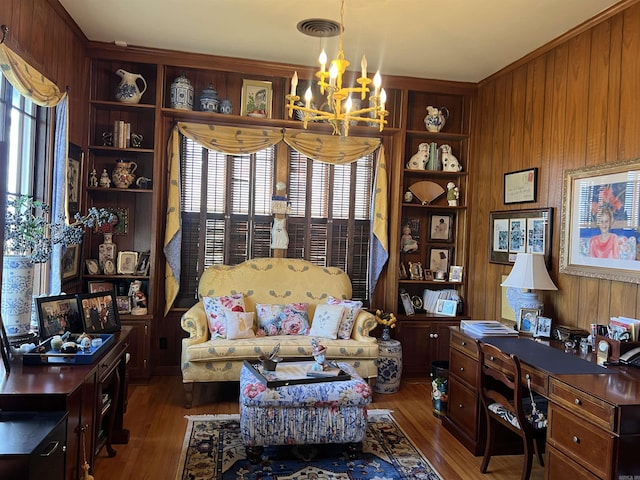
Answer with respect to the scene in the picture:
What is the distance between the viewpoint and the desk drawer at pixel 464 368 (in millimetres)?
3184

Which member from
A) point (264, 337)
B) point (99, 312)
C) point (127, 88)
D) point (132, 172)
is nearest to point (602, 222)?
point (264, 337)

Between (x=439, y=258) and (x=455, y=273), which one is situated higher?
(x=439, y=258)

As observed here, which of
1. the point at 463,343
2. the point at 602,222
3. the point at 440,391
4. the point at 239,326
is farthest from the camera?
the point at 239,326

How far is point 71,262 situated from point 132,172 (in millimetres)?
1006

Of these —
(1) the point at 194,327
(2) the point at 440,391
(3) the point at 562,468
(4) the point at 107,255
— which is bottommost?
(2) the point at 440,391

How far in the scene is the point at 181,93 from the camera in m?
4.32

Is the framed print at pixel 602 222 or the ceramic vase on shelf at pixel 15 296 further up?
the framed print at pixel 602 222

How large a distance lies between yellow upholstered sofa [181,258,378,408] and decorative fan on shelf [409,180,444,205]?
3.81 feet

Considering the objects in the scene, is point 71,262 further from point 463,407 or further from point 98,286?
point 463,407

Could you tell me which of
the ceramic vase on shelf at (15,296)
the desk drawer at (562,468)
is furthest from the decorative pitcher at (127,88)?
the desk drawer at (562,468)

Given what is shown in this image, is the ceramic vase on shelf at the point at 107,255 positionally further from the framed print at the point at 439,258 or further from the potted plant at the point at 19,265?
the framed print at the point at 439,258

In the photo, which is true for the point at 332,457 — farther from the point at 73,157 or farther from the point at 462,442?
the point at 73,157

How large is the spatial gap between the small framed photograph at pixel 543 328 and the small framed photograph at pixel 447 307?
145 cm

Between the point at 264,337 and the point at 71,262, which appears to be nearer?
the point at 71,262
